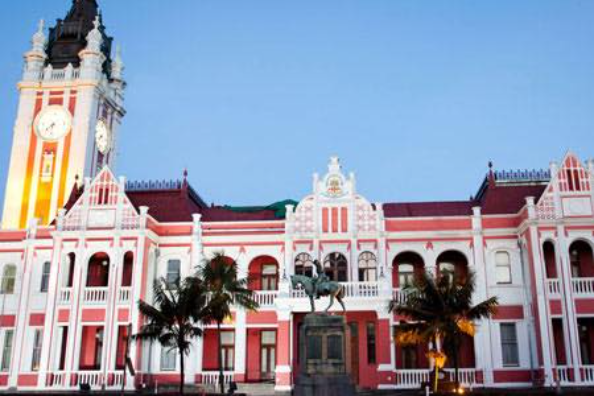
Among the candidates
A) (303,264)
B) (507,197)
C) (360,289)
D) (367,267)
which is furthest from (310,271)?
(507,197)

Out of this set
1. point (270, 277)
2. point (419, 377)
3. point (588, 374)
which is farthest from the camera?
point (270, 277)

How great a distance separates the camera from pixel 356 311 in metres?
35.3

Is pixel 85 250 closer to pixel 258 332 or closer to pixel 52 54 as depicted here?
pixel 258 332

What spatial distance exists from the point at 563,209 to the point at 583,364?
8.23 meters

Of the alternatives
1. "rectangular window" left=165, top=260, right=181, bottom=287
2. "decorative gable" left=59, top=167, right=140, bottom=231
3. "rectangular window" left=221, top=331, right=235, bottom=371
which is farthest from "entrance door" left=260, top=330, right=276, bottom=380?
"decorative gable" left=59, top=167, right=140, bottom=231

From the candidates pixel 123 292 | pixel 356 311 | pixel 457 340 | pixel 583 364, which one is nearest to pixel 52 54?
pixel 123 292

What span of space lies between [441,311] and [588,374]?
9.14 m

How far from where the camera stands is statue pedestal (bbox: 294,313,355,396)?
21.2 metres

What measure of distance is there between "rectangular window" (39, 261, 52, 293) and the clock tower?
25.6 feet

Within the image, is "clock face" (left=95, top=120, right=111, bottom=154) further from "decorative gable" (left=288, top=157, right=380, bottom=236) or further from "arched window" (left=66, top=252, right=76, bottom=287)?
"decorative gable" (left=288, top=157, right=380, bottom=236)

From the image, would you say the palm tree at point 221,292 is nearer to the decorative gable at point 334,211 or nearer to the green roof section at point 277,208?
the decorative gable at point 334,211

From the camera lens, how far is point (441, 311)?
2892cm

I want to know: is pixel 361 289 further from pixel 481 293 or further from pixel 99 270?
pixel 99 270

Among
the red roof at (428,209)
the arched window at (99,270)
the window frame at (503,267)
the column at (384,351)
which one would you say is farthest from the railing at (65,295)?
the window frame at (503,267)
